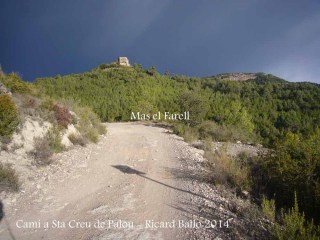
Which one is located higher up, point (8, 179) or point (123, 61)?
point (123, 61)

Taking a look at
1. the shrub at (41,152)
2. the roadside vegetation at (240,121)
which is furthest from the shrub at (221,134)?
the shrub at (41,152)

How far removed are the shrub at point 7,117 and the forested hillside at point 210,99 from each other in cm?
1620

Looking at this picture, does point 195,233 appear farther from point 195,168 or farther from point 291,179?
point 195,168

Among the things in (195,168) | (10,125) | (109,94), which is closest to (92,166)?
Result: (10,125)

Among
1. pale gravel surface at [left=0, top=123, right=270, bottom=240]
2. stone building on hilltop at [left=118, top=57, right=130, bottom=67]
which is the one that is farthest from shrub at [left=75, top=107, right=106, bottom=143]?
stone building on hilltop at [left=118, top=57, right=130, bottom=67]

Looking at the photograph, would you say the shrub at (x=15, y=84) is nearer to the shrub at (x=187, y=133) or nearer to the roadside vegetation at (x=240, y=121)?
the roadside vegetation at (x=240, y=121)

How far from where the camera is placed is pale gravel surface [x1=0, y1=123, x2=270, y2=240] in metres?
5.20

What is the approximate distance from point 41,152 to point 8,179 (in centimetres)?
226

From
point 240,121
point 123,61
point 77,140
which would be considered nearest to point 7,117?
point 77,140

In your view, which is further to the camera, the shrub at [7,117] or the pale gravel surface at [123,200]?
the shrub at [7,117]

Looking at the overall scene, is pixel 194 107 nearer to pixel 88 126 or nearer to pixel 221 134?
pixel 221 134

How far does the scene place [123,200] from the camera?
669cm

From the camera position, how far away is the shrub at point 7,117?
28.0ft

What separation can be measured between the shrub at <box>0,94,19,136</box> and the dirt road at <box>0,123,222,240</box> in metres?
1.76
